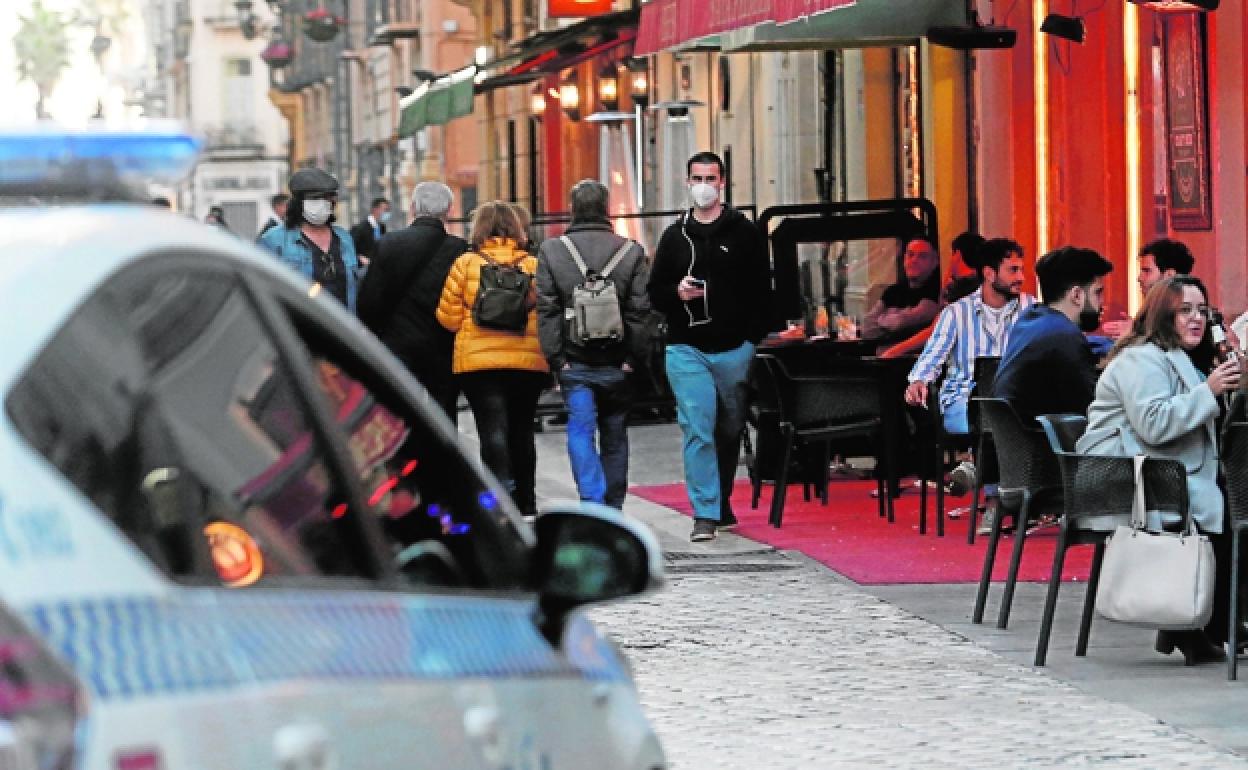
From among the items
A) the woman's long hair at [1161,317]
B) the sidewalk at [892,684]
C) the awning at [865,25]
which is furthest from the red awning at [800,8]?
the woman's long hair at [1161,317]

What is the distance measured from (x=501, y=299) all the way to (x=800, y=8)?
3.02 meters

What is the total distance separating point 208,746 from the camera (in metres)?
2.75

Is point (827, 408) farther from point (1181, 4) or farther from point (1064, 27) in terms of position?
point (1064, 27)

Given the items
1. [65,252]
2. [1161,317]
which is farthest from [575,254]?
[65,252]

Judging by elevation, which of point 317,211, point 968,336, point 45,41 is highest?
point 45,41

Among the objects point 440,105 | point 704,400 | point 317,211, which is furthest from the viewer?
point 440,105

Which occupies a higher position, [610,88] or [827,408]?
[610,88]

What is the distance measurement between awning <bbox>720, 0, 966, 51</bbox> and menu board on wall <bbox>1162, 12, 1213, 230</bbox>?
3.40 m

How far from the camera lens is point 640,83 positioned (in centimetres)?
3366

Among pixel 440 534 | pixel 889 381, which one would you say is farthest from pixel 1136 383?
pixel 440 534

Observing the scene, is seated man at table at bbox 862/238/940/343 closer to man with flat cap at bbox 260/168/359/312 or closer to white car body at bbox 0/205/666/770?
man with flat cap at bbox 260/168/359/312

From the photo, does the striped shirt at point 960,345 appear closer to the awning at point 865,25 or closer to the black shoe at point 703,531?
the black shoe at point 703,531

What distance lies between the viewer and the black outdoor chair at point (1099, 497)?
9.28 m

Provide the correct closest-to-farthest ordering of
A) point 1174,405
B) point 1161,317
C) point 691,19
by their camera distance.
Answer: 1. point 1174,405
2. point 1161,317
3. point 691,19
